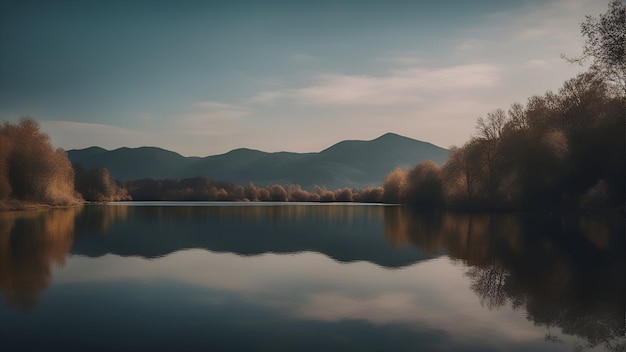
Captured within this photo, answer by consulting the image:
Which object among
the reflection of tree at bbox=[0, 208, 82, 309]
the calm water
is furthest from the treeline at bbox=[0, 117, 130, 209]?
the calm water

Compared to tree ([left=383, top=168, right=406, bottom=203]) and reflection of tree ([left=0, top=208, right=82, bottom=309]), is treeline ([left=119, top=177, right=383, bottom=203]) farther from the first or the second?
reflection of tree ([left=0, top=208, right=82, bottom=309])

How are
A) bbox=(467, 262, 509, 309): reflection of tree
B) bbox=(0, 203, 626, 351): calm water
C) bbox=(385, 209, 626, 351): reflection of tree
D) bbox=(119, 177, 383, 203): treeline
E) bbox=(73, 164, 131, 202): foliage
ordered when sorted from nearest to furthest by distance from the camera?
bbox=(0, 203, 626, 351): calm water
bbox=(385, 209, 626, 351): reflection of tree
bbox=(467, 262, 509, 309): reflection of tree
bbox=(73, 164, 131, 202): foliage
bbox=(119, 177, 383, 203): treeline

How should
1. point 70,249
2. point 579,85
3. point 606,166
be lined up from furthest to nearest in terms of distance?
point 579,85, point 606,166, point 70,249

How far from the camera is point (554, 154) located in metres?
57.3

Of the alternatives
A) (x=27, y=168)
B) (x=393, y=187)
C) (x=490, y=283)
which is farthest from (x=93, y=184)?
(x=490, y=283)

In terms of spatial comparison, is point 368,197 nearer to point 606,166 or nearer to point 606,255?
point 606,166

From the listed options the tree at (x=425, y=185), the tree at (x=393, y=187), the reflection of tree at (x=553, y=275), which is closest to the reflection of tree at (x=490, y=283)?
the reflection of tree at (x=553, y=275)

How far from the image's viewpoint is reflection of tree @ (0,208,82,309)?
1493cm

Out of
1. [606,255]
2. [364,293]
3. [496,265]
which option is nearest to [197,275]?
[364,293]

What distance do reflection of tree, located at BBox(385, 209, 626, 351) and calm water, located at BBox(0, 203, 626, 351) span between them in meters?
0.07

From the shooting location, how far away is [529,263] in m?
22.1

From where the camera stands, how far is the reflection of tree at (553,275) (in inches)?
485

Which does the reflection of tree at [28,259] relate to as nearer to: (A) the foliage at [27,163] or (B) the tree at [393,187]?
(A) the foliage at [27,163]

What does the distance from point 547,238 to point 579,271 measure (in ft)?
47.8
